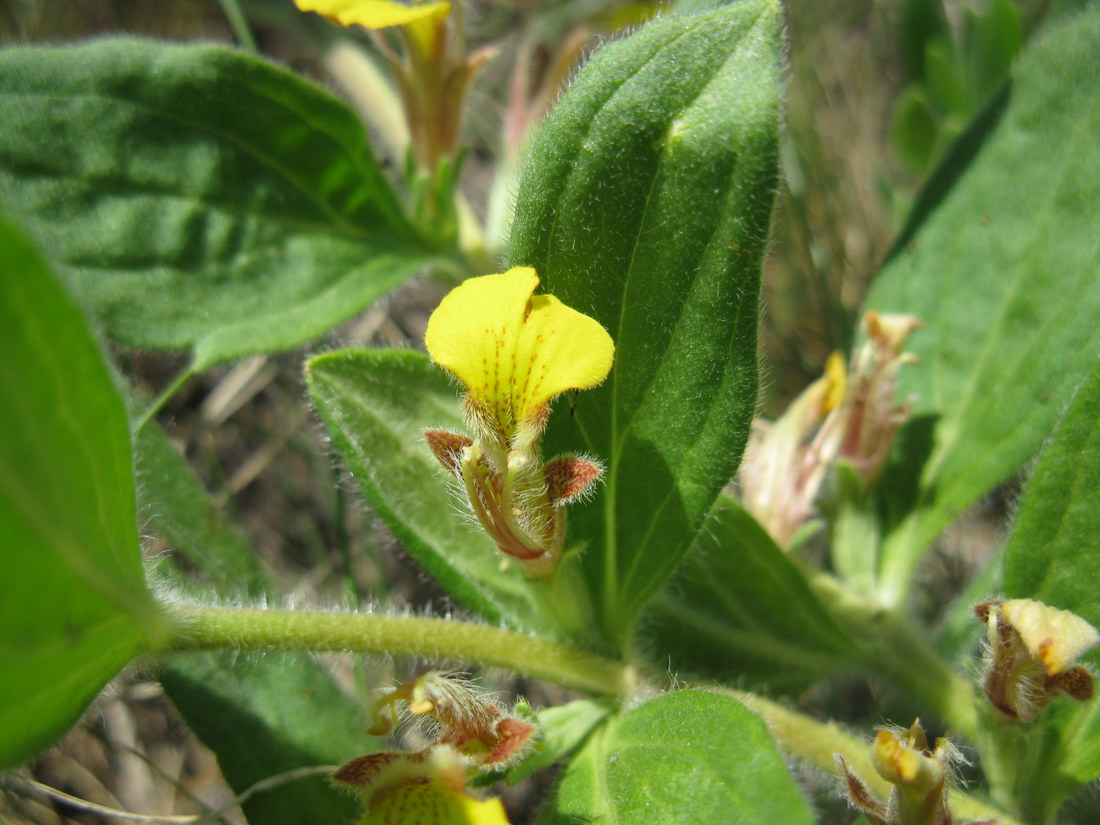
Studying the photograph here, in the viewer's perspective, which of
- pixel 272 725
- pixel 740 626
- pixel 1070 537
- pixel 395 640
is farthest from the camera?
pixel 740 626

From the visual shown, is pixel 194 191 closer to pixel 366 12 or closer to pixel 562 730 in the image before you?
pixel 366 12

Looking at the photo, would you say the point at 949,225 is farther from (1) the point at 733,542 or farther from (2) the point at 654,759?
(2) the point at 654,759

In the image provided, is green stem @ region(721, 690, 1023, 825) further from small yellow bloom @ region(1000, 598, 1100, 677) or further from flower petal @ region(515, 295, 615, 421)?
flower petal @ region(515, 295, 615, 421)

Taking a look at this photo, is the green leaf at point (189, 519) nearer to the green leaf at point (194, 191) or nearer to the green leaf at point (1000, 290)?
the green leaf at point (194, 191)

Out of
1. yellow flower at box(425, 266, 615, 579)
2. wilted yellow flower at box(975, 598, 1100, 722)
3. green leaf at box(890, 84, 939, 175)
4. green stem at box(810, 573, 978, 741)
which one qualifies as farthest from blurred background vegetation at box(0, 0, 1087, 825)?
wilted yellow flower at box(975, 598, 1100, 722)

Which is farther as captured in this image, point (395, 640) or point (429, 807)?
point (395, 640)

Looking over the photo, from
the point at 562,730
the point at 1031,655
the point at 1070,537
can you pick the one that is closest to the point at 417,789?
the point at 562,730

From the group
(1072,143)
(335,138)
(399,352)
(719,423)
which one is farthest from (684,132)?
(335,138)

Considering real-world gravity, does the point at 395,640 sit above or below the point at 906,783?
above
